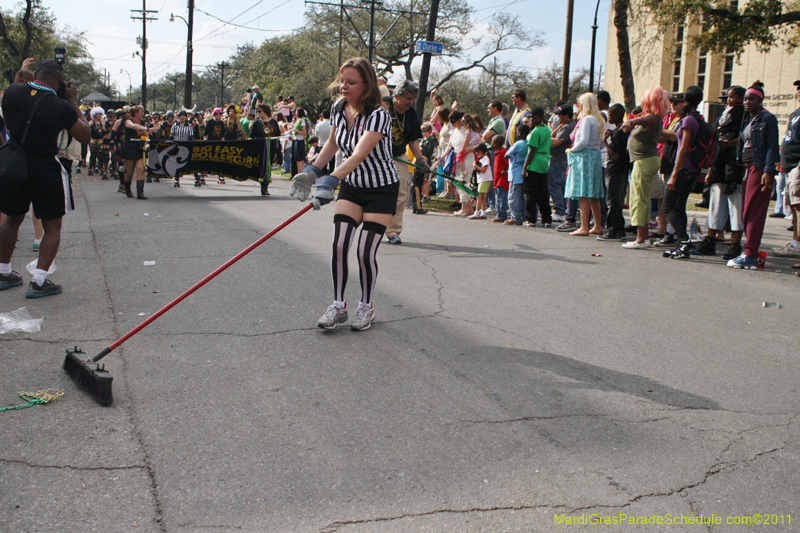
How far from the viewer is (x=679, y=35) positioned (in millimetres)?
30312

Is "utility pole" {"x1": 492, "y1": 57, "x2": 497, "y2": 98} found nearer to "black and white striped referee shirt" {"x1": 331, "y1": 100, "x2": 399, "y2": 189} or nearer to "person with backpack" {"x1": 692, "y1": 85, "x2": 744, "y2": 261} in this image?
"person with backpack" {"x1": 692, "y1": 85, "x2": 744, "y2": 261}

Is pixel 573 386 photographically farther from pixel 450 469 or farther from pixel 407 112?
pixel 407 112

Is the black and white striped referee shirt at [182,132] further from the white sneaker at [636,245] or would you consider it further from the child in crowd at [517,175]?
the white sneaker at [636,245]

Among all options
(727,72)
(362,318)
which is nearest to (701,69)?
(727,72)

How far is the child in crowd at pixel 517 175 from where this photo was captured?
10.6 meters

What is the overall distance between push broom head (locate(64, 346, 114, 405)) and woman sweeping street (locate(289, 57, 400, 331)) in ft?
5.16

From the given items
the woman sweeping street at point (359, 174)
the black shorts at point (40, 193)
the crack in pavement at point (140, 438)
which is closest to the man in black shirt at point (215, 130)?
the black shorts at point (40, 193)

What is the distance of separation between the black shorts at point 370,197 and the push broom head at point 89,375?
1927 millimetres

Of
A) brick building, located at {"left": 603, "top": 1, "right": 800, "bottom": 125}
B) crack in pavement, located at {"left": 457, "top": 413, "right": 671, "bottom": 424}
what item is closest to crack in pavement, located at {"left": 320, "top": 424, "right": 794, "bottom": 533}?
crack in pavement, located at {"left": 457, "top": 413, "right": 671, "bottom": 424}

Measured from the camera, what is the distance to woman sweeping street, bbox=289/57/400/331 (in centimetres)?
450

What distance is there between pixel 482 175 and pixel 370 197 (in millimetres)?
7158

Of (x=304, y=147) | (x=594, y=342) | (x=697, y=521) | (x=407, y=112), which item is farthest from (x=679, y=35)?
(x=697, y=521)

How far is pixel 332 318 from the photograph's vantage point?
479 centimetres

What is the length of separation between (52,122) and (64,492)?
3.66 m
